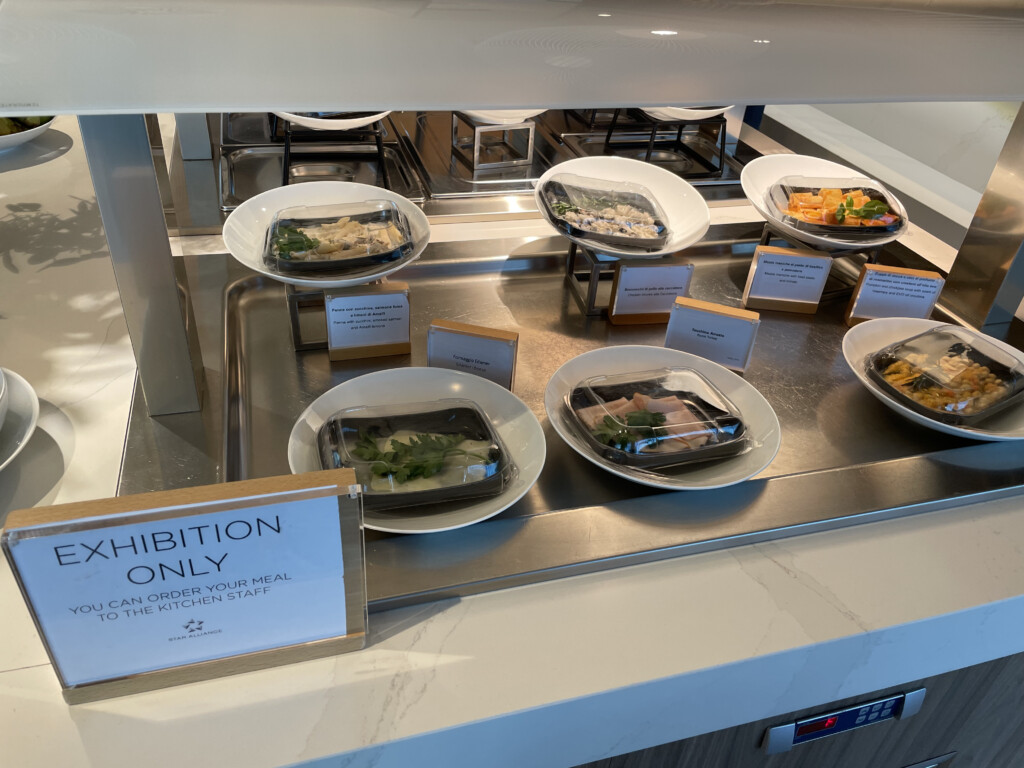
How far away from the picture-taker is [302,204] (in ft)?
3.62

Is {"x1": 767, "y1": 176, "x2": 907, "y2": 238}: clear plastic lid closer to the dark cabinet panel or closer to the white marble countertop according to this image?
the white marble countertop

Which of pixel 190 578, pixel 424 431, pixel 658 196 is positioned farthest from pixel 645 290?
pixel 190 578

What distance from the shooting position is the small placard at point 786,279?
1.13 metres

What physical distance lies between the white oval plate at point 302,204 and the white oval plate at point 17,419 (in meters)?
0.27

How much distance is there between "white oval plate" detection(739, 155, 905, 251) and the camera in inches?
44.6

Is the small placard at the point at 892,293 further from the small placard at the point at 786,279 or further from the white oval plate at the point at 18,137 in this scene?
the white oval plate at the point at 18,137

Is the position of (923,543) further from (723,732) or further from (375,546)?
(375,546)

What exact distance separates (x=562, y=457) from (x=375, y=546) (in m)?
0.24

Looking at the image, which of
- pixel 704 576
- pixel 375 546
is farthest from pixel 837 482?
Answer: pixel 375 546

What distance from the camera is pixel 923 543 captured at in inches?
31.9

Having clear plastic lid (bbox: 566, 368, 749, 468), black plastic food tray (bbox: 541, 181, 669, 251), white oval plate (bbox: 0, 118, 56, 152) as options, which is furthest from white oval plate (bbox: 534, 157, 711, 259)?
white oval plate (bbox: 0, 118, 56, 152)

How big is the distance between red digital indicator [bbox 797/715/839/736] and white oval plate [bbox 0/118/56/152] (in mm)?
1448

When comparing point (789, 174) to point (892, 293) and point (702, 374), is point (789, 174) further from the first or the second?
point (702, 374)

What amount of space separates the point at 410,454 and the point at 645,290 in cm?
48
